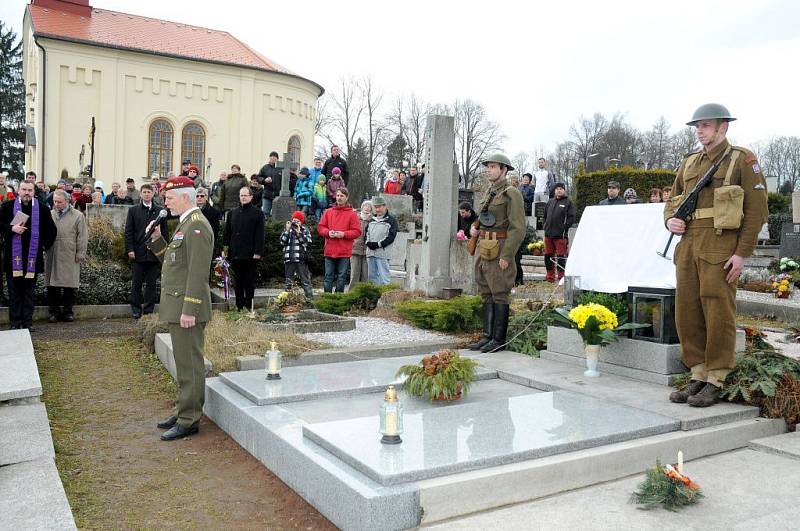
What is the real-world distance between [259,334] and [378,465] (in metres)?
4.26

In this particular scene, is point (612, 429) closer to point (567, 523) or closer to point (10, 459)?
point (567, 523)

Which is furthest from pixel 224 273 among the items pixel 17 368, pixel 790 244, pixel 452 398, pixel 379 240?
pixel 790 244

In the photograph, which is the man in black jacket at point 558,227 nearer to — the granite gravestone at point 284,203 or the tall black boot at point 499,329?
the tall black boot at point 499,329

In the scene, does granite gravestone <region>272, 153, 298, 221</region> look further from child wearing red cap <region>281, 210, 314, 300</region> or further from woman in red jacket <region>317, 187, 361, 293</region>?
woman in red jacket <region>317, 187, 361, 293</region>

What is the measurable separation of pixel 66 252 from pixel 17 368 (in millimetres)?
4822

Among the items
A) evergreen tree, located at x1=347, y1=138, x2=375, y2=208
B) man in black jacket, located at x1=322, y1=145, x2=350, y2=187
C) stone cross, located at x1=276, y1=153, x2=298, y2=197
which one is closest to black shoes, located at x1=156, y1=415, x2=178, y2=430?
stone cross, located at x1=276, y1=153, x2=298, y2=197

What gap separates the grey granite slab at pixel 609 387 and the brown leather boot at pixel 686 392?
0.06m

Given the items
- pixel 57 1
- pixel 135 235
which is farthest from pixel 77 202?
pixel 57 1

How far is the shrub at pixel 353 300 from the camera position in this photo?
10.2m

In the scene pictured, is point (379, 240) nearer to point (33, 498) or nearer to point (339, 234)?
point (339, 234)

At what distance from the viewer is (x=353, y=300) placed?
1048 cm

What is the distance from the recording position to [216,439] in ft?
17.9

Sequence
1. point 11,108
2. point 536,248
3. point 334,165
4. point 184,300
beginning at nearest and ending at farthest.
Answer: point 184,300 < point 334,165 < point 536,248 < point 11,108

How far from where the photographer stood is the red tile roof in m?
33.2
